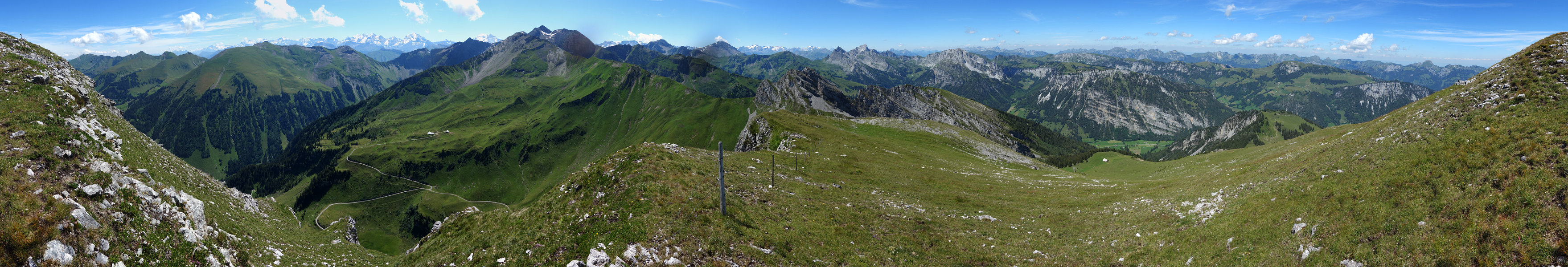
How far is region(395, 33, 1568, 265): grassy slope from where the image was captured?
556 inches

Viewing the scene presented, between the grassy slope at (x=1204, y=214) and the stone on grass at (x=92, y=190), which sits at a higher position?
the stone on grass at (x=92, y=190)

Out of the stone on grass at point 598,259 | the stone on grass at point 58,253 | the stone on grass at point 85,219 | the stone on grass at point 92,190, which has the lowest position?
the stone on grass at point 598,259

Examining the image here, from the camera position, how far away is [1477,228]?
13.1 meters

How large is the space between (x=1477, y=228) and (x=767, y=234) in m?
21.5

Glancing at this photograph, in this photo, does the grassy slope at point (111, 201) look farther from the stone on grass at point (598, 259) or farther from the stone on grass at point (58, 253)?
the stone on grass at point (598, 259)

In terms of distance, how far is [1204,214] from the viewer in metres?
23.5

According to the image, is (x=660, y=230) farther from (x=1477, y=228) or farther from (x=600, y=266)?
(x=1477, y=228)

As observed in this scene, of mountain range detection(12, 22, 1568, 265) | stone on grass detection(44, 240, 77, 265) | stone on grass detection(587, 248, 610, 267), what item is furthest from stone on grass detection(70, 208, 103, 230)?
stone on grass detection(587, 248, 610, 267)

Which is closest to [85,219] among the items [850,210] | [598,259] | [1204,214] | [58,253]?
[58,253]

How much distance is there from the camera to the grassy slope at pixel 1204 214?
14117 millimetres

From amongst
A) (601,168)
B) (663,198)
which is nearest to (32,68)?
(601,168)

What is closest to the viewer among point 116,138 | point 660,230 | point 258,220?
point 660,230

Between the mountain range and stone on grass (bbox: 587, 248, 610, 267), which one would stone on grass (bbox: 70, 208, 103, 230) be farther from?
stone on grass (bbox: 587, 248, 610, 267)

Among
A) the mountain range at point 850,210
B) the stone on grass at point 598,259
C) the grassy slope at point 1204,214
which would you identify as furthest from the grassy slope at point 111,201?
the stone on grass at point 598,259
